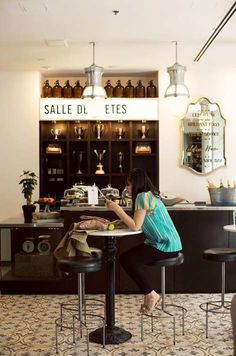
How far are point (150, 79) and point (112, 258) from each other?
4.58 metres

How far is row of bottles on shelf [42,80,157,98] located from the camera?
8008 millimetres

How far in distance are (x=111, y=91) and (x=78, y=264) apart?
14.8 feet

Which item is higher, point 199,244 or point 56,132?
point 56,132

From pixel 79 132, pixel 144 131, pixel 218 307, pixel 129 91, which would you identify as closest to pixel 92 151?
pixel 79 132

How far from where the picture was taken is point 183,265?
5766 mm

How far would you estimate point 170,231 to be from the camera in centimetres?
442

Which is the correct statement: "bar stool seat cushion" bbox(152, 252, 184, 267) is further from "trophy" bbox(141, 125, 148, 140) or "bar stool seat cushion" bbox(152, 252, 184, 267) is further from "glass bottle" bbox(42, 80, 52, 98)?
"glass bottle" bbox(42, 80, 52, 98)

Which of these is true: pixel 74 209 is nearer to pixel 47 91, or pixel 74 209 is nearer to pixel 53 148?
pixel 53 148

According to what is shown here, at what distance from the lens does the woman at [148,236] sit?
4316 millimetres

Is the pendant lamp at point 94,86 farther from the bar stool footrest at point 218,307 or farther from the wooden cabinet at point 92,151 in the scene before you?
the bar stool footrest at point 218,307

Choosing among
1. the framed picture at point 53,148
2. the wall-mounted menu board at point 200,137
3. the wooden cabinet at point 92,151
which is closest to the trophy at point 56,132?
the wooden cabinet at point 92,151

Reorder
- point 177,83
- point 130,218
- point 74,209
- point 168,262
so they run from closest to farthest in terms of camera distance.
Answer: point 130,218, point 168,262, point 74,209, point 177,83

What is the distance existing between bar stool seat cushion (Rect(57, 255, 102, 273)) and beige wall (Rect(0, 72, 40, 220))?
400 cm

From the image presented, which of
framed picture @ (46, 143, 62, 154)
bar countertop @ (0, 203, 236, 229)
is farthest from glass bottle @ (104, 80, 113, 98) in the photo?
bar countertop @ (0, 203, 236, 229)
